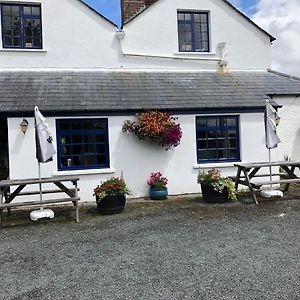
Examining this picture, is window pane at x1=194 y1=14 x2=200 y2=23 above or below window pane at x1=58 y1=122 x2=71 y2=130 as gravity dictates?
above

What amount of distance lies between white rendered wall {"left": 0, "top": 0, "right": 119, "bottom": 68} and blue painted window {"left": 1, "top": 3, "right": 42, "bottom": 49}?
267 millimetres

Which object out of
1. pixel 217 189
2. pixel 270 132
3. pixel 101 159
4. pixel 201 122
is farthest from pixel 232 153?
pixel 101 159

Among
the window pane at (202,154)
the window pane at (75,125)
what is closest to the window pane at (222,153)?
the window pane at (202,154)

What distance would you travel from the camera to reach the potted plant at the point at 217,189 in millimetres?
8562

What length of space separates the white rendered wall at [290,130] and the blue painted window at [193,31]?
3.76 metres

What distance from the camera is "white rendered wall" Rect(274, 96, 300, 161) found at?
459 inches

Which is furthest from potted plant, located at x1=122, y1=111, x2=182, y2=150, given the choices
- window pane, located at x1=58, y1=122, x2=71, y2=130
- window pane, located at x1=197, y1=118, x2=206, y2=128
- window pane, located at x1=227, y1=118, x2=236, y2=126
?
window pane, located at x1=227, y1=118, x2=236, y2=126

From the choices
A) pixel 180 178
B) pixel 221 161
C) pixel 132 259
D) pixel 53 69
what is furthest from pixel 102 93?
pixel 132 259

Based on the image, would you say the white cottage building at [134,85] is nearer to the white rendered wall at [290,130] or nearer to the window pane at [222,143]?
the window pane at [222,143]

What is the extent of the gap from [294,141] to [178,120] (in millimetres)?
4894

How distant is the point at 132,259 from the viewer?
4.99m

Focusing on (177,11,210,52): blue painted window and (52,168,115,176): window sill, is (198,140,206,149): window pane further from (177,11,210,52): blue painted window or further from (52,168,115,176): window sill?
(177,11,210,52): blue painted window

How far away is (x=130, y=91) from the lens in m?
10.3

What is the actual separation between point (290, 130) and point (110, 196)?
25.1 ft
